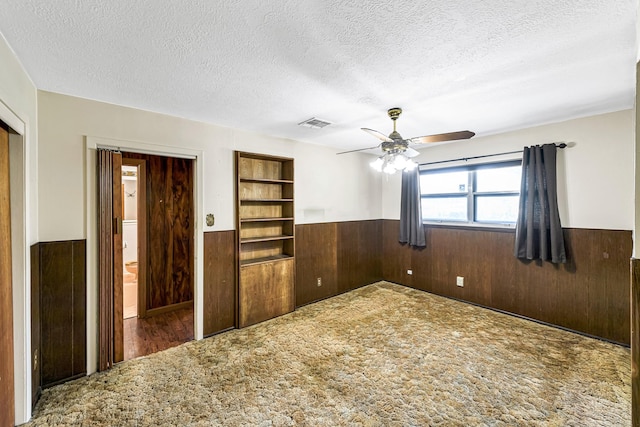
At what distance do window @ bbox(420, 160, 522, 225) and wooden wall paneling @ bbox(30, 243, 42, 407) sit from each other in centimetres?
482

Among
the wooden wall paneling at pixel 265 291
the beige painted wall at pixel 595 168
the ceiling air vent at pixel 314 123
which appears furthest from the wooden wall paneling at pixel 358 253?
the beige painted wall at pixel 595 168

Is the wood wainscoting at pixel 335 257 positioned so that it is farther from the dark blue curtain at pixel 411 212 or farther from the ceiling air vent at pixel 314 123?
the ceiling air vent at pixel 314 123

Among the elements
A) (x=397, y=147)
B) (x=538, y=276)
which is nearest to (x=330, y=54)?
(x=397, y=147)

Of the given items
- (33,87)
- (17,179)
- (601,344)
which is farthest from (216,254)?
→ (601,344)

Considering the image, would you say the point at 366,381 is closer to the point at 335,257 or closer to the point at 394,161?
the point at 394,161

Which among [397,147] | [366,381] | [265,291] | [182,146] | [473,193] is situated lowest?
[366,381]

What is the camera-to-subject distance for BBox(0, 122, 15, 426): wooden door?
1749 mm

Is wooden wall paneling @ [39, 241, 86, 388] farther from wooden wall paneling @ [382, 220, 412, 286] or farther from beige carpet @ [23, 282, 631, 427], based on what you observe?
wooden wall paneling @ [382, 220, 412, 286]

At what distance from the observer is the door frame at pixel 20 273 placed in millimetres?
1924

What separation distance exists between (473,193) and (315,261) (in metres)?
2.62

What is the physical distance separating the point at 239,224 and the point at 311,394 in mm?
2020

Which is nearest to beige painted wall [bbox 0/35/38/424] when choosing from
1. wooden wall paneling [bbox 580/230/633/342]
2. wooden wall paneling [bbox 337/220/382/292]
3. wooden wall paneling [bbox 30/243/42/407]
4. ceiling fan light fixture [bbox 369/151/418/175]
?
wooden wall paneling [bbox 30/243/42/407]

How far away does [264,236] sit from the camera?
3.96 meters

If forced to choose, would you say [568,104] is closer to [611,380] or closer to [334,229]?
[611,380]
